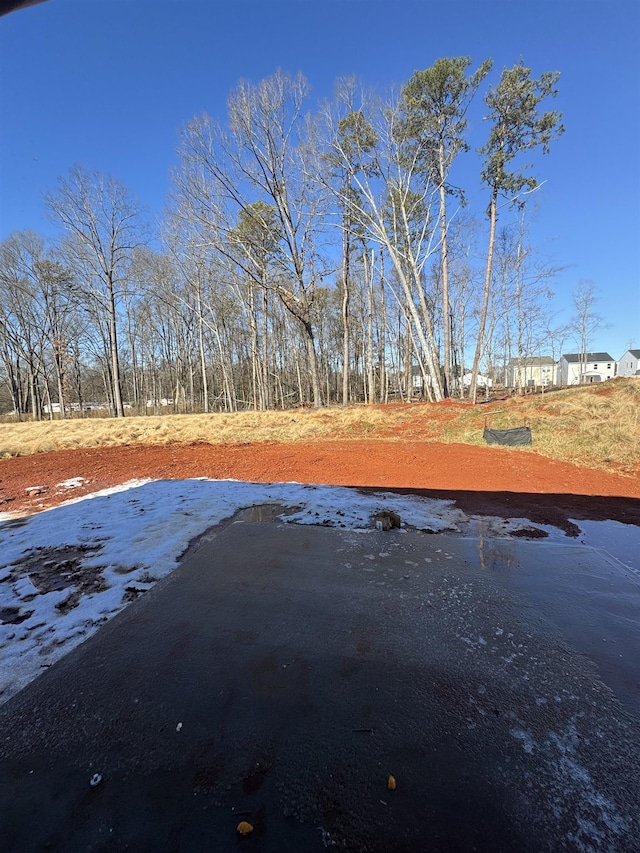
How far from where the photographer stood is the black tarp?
9.16 m

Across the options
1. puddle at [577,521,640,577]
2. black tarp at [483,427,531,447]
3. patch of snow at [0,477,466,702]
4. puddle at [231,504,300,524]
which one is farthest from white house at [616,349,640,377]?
puddle at [231,504,300,524]

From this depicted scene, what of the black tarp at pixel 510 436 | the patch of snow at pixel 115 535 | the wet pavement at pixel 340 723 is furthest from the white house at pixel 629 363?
the wet pavement at pixel 340 723

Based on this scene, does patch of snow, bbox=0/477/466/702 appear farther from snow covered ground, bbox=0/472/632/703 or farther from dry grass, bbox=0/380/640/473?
dry grass, bbox=0/380/640/473

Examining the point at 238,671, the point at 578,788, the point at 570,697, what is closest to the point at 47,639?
the point at 238,671

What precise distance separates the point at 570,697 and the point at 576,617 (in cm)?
79

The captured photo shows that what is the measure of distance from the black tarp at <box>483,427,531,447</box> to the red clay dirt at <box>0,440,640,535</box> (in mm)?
488

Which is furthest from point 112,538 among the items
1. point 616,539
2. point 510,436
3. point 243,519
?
point 510,436

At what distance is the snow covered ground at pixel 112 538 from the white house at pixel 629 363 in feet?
241

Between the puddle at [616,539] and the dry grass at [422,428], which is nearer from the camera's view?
the puddle at [616,539]

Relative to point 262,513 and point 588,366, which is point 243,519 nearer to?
point 262,513

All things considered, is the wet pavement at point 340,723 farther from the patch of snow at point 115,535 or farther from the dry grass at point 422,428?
the dry grass at point 422,428

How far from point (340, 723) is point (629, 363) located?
7935 centimetres

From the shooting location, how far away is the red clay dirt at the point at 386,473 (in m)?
4.99

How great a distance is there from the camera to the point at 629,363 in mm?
61094
